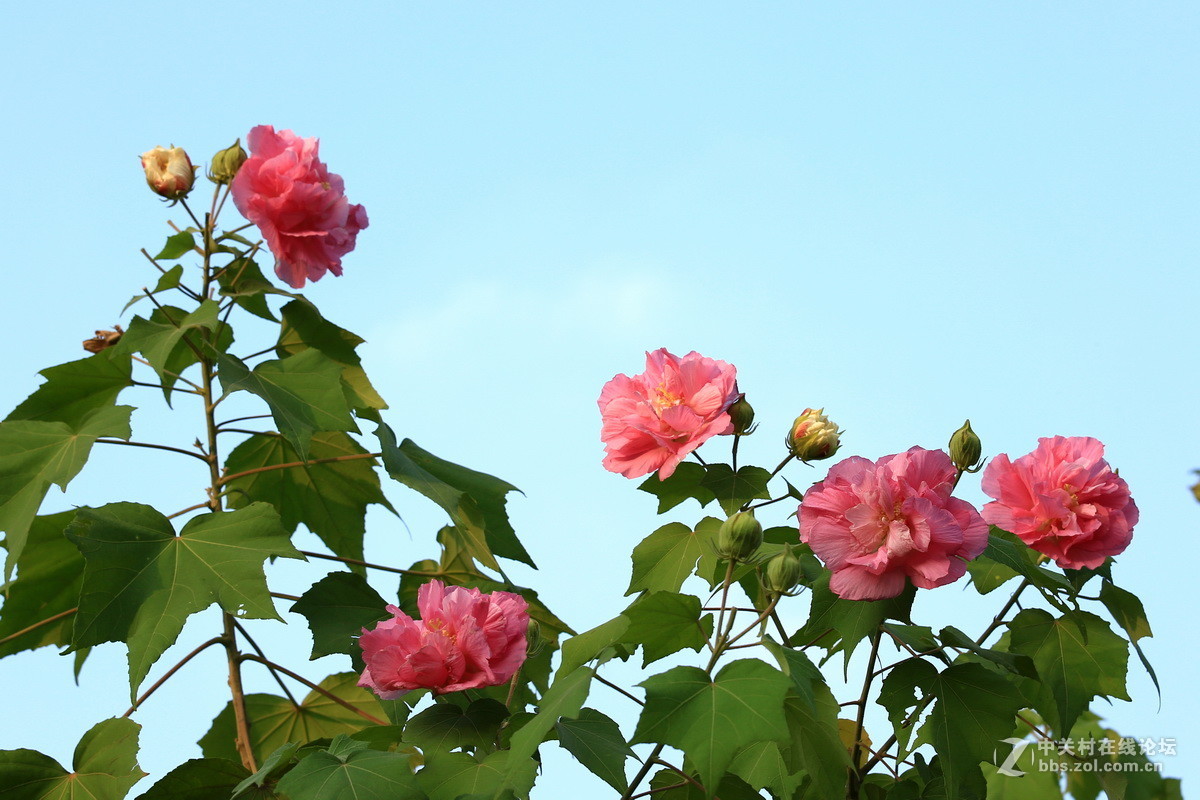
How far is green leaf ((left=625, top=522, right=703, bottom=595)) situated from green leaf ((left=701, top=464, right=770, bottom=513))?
91 millimetres

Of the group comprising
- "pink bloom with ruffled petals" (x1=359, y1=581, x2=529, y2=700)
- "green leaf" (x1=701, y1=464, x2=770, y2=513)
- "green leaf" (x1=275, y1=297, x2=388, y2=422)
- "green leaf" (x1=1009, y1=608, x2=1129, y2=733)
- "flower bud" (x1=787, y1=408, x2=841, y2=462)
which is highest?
"green leaf" (x1=275, y1=297, x2=388, y2=422)

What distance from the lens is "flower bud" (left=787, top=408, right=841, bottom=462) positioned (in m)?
1.67

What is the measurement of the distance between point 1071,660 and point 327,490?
1.54 metres

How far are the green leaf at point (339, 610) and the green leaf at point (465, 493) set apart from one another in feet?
0.64

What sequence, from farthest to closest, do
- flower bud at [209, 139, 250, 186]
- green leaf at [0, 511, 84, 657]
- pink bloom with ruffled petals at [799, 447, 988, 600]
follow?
flower bud at [209, 139, 250, 186] → green leaf at [0, 511, 84, 657] → pink bloom with ruffled petals at [799, 447, 988, 600]

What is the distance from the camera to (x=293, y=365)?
2082 millimetres

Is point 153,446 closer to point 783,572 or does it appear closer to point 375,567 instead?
point 375,567

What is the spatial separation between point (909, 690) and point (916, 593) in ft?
0.50

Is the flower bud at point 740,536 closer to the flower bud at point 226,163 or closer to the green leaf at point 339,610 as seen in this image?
the green leaf at point 339,610

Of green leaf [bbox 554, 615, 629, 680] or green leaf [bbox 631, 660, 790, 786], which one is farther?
green leaf [bbox 554, 615, 629, 680]

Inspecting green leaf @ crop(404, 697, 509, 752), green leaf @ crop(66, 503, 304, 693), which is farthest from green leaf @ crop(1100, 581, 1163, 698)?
green leaf @ crop(66, 503, 304, 693)

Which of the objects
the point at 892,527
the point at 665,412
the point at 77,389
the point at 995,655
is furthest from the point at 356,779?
the point at 77,389

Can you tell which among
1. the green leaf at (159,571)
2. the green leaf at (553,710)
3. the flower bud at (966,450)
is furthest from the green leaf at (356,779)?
the flower bud at (966,450)

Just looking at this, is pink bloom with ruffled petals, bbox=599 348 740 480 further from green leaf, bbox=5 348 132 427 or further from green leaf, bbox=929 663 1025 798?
green leaf, bbox=5 348 132 427
